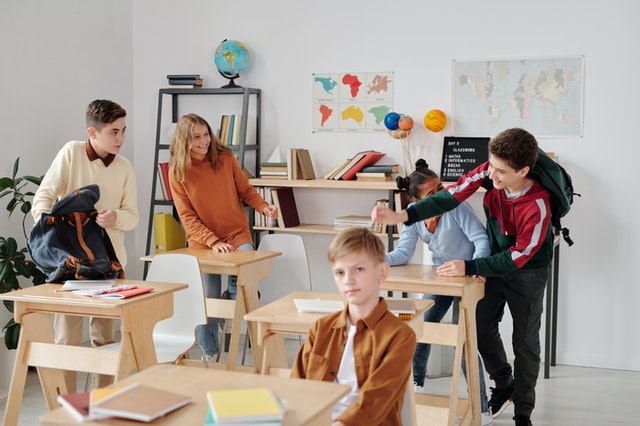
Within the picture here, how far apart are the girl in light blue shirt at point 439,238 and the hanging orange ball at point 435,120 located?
1280mm

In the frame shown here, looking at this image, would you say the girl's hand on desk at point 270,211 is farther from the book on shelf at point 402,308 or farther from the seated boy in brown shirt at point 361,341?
the seated boy in brown shirt at point 361,341

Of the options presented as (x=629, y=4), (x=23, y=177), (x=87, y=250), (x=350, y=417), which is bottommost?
(x=350, y=417)

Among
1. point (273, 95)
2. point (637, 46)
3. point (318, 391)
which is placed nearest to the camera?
point (318, 391)

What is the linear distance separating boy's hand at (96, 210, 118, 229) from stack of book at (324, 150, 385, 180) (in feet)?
6.82

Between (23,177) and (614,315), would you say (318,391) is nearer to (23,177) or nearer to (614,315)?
(23,177)

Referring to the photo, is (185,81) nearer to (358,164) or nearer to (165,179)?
(165,179)

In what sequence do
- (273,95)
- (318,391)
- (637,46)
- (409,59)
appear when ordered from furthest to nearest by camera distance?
(273,95) < (409,59) < (637,46) < (318,391)

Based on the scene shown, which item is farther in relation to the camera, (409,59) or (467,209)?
(409,59)

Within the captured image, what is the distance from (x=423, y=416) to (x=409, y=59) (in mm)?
2661

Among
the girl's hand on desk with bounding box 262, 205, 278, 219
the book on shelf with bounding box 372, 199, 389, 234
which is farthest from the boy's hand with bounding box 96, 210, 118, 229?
the book on shelf with bounding box 372, 199, 389, 234

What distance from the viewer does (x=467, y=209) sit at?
3.88 meters

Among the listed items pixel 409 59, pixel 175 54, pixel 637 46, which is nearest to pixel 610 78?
pixel 637 46

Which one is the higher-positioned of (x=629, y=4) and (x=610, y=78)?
(x=629, y=4)

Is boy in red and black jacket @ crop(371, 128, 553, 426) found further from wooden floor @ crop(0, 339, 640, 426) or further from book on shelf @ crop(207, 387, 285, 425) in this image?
book on shelf @ crop(207, 387, 285, 425)
